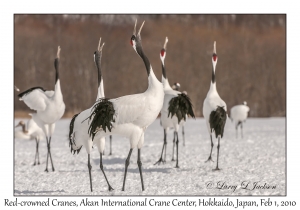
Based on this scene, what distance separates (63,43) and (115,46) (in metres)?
2.85

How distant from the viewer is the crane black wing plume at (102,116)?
627 centimetres

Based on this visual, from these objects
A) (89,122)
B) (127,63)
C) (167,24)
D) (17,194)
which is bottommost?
(17,194)

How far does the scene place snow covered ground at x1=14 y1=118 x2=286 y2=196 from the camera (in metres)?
7.17

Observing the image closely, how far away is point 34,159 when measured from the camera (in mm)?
11219

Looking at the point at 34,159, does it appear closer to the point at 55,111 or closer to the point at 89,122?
the point at 55,111

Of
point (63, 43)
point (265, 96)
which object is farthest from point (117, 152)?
point (63, 43)

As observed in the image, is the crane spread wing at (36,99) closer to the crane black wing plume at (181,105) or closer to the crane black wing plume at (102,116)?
the crane black wing plume at (181,105)

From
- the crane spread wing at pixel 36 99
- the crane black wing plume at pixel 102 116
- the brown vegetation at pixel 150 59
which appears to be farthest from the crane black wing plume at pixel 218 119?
the brown vegetation at pixel 150 59

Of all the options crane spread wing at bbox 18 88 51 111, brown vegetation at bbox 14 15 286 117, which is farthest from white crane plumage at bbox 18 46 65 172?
brown vegetation at bbox 14 15 286 117

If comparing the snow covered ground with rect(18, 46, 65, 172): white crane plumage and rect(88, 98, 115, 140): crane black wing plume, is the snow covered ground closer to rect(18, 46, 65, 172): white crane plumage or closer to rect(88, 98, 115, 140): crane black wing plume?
rect(18, 46, 65, 172): white crane plumage

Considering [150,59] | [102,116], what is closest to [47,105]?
[102,116]

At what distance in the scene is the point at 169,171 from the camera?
887cm

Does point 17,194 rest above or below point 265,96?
below

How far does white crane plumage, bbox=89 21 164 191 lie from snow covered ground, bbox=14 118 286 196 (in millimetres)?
1019
